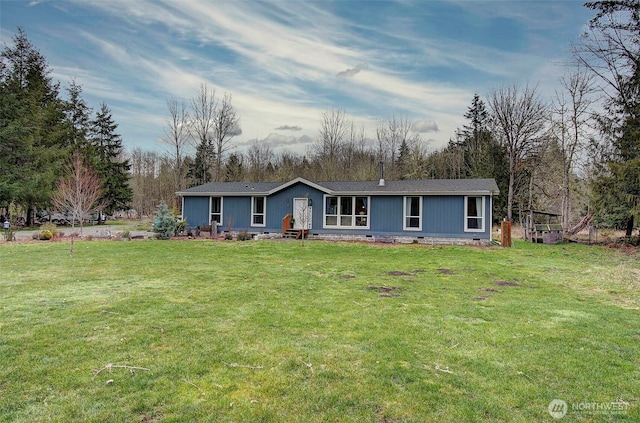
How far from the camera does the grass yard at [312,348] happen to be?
2795 millimetres

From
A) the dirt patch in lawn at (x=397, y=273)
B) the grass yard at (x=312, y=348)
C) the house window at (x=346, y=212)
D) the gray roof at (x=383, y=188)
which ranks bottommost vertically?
the grass yard at (x=312, y=348)

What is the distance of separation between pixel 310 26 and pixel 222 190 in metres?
10.3

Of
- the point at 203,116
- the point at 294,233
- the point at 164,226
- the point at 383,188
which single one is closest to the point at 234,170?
the point at 203,116

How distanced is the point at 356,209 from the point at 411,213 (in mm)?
2787

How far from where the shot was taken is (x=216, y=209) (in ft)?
67.9

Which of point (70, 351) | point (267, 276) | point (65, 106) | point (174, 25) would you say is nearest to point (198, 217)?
point (174, 25)

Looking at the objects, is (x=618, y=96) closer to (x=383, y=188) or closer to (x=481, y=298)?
(x=383, y=188)

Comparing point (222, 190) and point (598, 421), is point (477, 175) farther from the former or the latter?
point (598, 421)

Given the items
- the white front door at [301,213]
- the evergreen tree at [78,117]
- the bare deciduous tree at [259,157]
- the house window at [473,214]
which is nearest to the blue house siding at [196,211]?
the white front door at [301,213]

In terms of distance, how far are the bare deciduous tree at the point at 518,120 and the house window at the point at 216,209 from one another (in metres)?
18.3

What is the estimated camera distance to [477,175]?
29.0m

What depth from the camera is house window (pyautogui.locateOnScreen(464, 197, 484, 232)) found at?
16.7 meters

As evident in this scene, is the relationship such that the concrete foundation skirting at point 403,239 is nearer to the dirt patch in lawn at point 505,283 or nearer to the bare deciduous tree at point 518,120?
the bare deciduous tree at point 518,120

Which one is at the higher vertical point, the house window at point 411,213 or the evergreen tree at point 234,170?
the evergreen tree at point 234,170
